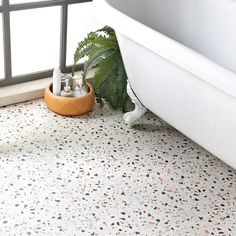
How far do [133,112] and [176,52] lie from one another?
744mm

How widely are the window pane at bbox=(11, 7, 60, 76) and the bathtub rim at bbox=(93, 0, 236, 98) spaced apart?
1.99 feet

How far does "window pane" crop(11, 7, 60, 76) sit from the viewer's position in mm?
2463

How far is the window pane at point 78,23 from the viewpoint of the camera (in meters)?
2.61

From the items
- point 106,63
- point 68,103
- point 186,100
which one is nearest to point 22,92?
point 68,103

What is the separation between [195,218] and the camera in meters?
1.90

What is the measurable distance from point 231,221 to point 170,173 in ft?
1.10

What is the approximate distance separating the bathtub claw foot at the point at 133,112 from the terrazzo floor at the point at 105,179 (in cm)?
4

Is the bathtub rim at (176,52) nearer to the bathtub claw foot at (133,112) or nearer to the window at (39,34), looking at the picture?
the bathtub claw foot at (133,112)

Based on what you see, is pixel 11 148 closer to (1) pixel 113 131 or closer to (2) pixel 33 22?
(1) pixel 113 131

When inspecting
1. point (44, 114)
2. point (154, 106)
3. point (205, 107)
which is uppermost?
point (205, 107)

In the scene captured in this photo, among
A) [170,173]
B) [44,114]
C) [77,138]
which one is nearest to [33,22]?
[44,114]

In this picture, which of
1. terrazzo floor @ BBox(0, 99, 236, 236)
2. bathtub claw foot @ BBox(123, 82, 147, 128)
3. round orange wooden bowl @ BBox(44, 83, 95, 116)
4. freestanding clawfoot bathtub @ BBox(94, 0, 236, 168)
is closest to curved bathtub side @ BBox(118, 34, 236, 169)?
freestanding clawfoot bathtub @ BBox(94, 0, 236, 168)

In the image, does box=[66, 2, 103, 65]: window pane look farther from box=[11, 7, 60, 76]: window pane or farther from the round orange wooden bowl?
the round orange wooden bowl

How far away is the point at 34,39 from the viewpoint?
2547mm
